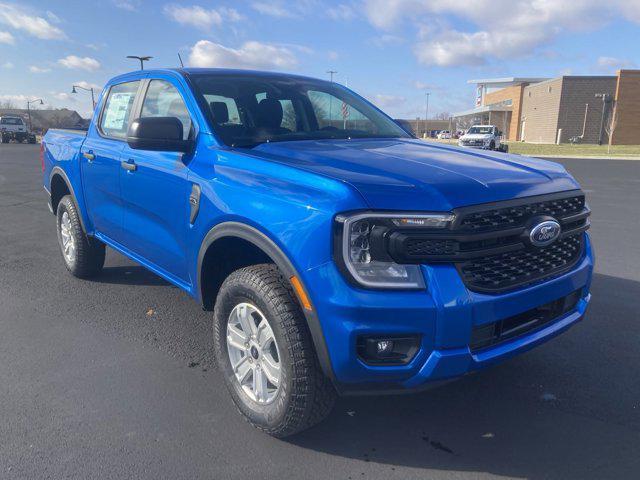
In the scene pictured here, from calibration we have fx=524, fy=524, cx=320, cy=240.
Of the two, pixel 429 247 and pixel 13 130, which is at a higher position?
pixel 429 247

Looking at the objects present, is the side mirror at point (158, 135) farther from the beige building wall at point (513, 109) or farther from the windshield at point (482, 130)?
the beige building wall at point (513, 109)

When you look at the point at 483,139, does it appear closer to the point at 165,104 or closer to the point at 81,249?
the point at 81,249

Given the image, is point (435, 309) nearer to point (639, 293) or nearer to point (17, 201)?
point (639, 293)

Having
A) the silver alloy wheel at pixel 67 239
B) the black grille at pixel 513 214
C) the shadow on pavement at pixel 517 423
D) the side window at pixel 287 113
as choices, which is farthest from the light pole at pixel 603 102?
the black grille at pixel 513 214

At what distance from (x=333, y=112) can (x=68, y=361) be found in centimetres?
262

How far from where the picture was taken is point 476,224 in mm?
2309

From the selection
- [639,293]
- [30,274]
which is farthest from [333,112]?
[30,274]

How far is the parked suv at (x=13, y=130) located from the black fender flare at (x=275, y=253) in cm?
4074

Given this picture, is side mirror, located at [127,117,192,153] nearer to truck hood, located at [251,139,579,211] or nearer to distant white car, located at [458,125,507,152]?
truck hood, located at [251,139,579,211]

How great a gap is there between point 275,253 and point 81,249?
3.32m

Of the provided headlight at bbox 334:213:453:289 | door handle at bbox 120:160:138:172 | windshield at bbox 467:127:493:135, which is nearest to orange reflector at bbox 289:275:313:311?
headlight at bbox 334:213:453:289

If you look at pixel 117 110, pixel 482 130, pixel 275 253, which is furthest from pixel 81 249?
pixel 482 130

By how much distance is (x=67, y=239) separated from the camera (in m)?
5.41

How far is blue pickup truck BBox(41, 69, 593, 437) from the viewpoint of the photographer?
2199 millimetres
